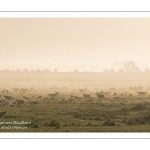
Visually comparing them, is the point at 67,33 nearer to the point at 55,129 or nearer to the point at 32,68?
the point at 32,68

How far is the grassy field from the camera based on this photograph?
329 centimetres

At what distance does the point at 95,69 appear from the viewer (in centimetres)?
336

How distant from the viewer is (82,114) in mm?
3305

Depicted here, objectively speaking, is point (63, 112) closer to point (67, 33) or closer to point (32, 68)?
point (32, 68)

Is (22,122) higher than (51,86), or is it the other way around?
(51,86)

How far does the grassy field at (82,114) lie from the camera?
329cm

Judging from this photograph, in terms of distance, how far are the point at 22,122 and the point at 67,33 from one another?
1189 millimetres

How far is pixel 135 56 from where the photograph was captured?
11.0ft
